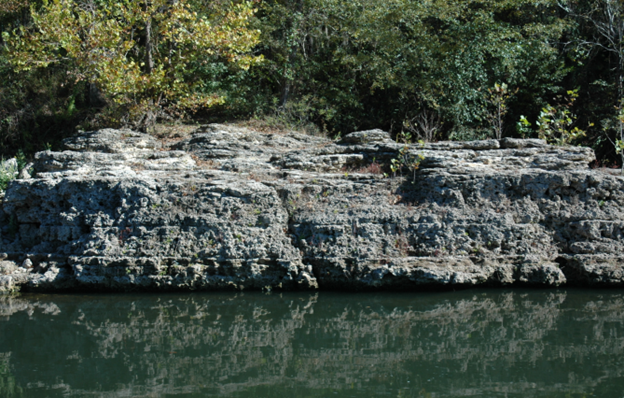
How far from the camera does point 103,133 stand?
11516 mm

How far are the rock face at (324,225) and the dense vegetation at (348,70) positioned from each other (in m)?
3.73

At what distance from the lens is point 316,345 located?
621 centimetres

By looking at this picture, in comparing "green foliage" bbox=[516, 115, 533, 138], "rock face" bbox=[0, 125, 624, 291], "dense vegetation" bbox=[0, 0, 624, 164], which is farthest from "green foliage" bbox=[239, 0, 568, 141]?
"rock face" bbox=[0, 125, 624, 291]

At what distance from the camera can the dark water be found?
5.00 metres

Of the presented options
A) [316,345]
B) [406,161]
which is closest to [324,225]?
→ [406,161]

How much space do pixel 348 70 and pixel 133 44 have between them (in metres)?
6.02

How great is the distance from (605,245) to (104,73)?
10.4 m

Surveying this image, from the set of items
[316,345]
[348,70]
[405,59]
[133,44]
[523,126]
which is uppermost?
[405,59]

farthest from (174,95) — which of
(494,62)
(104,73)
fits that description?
(494,62)

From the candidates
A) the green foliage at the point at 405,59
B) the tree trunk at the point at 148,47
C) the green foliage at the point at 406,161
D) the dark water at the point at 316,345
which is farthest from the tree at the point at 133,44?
the dark water at the point at 316,345

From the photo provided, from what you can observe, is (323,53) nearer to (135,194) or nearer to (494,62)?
(494,62)

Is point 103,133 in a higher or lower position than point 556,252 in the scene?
higher

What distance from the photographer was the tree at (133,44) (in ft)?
39.8

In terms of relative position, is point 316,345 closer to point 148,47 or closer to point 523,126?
point 523,126
